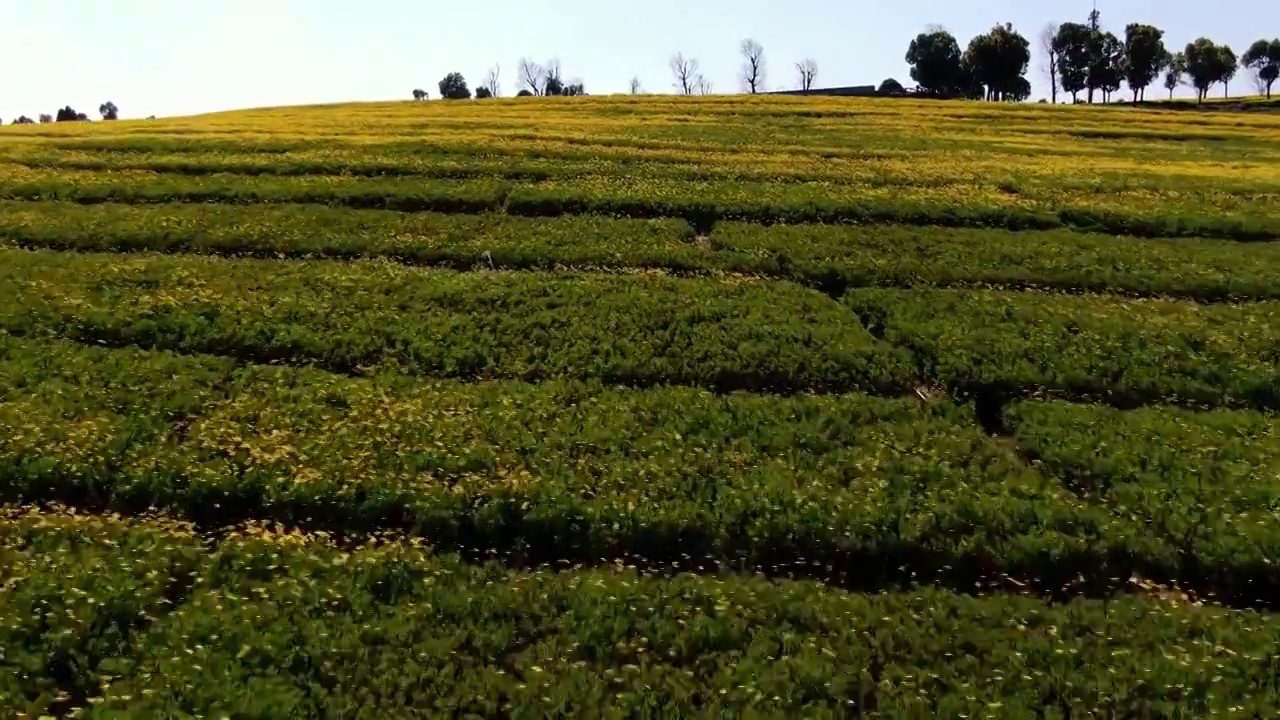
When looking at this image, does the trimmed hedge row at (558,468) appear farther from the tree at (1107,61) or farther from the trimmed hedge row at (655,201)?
the tree at (1107,61)

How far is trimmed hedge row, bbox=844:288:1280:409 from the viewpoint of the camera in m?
23.2

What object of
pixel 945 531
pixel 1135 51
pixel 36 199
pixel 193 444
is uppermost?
pixel 1135 51

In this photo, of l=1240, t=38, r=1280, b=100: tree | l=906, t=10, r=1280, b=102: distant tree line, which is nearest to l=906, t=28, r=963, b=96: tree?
l=906, t=10, r=1280, b=102: distant tree line

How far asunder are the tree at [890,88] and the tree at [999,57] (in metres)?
14.5

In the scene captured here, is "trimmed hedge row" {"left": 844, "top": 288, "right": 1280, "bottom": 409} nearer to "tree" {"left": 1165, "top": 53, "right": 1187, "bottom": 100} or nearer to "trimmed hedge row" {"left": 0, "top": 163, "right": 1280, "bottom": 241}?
"trimmed hedge row" {"left": 0, "top": 163, "right": 1280, "bottom": 241}

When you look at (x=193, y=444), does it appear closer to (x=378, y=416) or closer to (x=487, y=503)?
(x=378, y=416)

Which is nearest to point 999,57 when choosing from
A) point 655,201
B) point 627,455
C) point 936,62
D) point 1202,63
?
point 936,62

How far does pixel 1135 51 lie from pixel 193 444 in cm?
14808

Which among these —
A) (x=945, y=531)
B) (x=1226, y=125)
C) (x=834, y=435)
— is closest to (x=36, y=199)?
(x=834, y=435)

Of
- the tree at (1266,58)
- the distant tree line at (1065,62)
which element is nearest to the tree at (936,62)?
the distant tree line at (1065,62)

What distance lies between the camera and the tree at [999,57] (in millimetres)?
124125

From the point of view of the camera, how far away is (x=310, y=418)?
64.9 feet

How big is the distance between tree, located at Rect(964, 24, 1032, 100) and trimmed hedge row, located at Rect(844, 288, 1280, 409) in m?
105

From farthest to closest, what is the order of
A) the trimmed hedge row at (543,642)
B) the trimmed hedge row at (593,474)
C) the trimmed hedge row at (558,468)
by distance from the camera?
1. the trimmed hedge row at (558,468)
2. the trimmed hedge row at (593,474)
3. the trimmed hedge row at (543,642)
